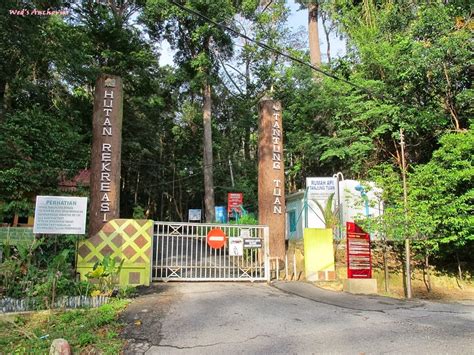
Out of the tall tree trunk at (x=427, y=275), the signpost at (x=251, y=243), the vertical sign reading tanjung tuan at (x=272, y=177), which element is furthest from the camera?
the tall tree trunk at (x=427, y=275)

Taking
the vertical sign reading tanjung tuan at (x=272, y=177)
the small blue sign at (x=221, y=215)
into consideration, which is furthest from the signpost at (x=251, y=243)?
the small blue sign at (x=221, y=215)

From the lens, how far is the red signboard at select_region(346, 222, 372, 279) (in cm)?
1162

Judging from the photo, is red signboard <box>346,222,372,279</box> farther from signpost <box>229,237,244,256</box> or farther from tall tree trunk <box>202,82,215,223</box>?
tall tree trunk <box>202,82,215,223</box>

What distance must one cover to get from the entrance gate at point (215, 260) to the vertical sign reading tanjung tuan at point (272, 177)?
32.8 inches

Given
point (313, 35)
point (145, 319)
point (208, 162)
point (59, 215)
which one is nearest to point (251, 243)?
point (145, 319)

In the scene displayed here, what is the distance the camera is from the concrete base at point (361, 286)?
11492 mm

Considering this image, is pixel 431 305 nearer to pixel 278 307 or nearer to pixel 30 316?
pixel 278 307

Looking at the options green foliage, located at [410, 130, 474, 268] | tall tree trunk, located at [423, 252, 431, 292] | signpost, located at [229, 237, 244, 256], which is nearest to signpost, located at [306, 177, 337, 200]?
green foliage, located at [410, 130, 474, 268]

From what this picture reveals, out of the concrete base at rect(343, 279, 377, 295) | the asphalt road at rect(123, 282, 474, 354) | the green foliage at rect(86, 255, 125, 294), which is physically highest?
the green foliage at rect(86, 255, 125, 294)

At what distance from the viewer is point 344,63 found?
21.7m

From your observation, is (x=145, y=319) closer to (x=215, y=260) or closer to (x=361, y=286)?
(x=215, y=260)

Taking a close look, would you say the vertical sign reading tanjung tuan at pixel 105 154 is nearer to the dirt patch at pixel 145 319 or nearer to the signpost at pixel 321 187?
the dirt patch at pixel 145 319

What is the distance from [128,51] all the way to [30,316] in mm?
22365

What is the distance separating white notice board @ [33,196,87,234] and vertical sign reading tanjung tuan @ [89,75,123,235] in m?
2.18
